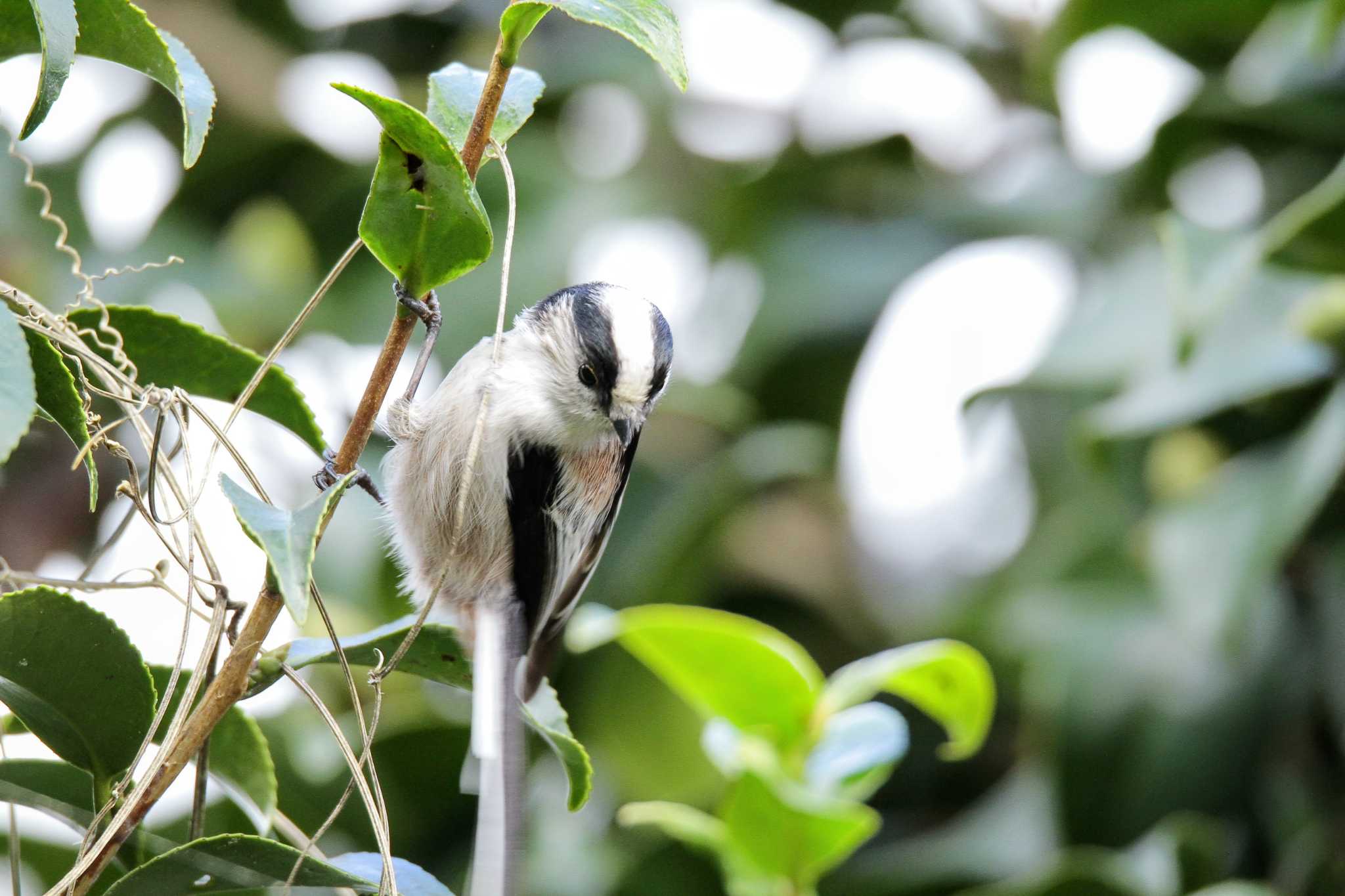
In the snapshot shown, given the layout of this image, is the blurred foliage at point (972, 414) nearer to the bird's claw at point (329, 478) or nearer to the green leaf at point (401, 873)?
the bird's claw at point (329, 478)

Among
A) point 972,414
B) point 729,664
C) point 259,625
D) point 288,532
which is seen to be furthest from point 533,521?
point 972,414

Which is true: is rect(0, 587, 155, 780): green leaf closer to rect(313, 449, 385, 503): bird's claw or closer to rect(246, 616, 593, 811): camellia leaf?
rect(246, 616, 593, 811): camellia leaf

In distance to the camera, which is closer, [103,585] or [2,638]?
[2,638]

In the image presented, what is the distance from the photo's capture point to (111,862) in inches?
33.5

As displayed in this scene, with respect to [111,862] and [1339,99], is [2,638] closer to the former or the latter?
[111,862]

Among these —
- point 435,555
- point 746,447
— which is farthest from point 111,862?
point 746,447

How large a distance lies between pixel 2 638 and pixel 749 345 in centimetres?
177

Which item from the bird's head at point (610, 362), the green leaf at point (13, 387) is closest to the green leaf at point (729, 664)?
the bird's head at point (610, 362)

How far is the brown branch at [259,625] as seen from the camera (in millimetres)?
750

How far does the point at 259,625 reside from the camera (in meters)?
0.77

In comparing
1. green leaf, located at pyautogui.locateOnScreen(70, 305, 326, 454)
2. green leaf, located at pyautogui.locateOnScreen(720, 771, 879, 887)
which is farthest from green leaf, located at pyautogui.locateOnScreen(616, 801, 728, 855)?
green leaf, located at pyautogui.locateOnScreen(70, 305, 326, 454)

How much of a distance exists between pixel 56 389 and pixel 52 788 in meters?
0.28

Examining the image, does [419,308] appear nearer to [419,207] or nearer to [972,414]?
[419,207]

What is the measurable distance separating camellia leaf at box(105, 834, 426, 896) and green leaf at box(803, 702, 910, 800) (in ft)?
1.79
